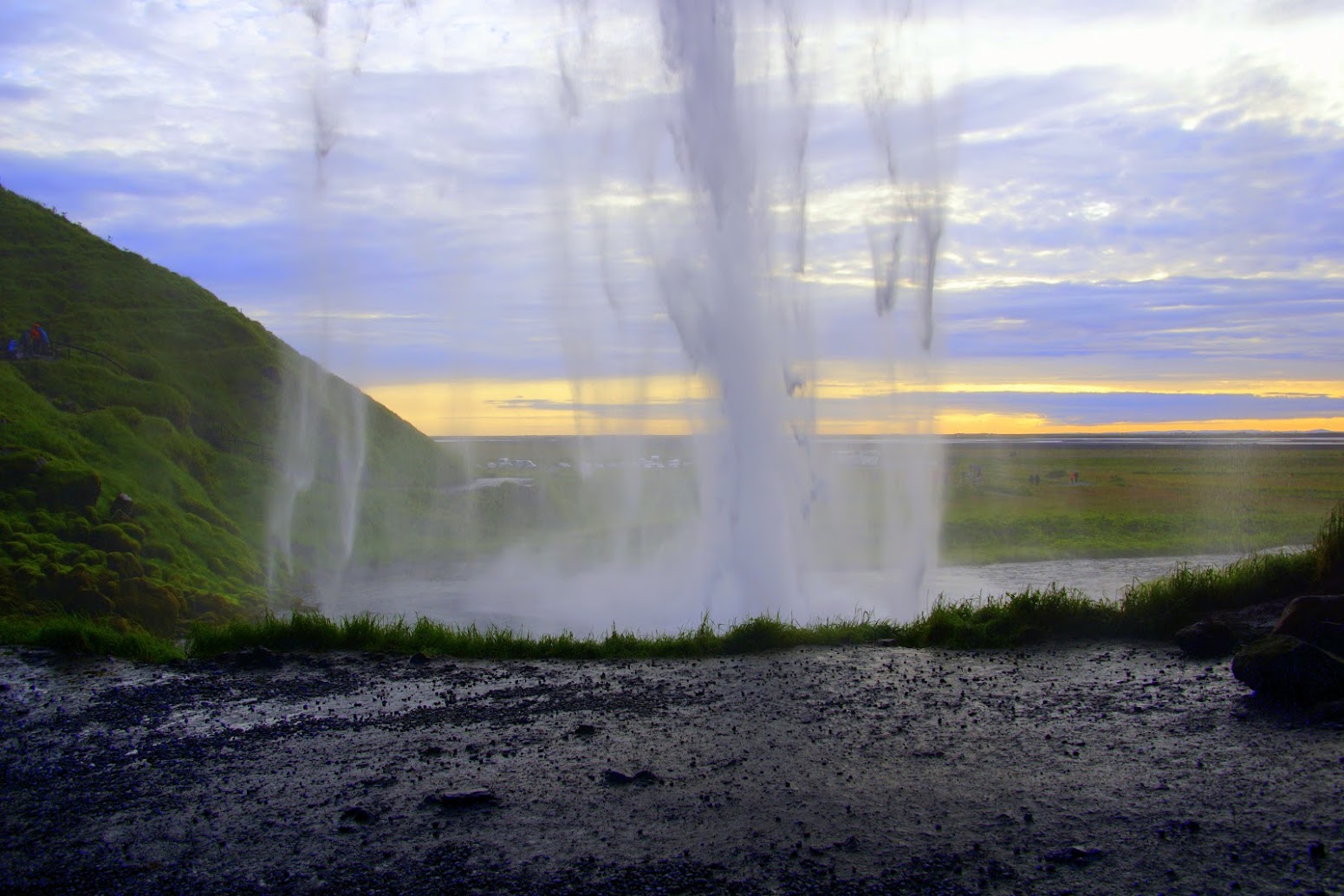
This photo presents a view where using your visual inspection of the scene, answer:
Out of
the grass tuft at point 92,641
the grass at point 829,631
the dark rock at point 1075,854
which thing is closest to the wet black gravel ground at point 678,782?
the dark rock at point 1075,854

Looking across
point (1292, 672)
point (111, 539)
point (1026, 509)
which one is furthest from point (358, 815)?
point (1026, 509)

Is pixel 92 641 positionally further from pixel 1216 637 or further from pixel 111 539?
pixel 1216 637

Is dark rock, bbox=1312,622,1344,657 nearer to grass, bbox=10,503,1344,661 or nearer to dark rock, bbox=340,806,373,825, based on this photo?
grass, bbox=10,503,1344,661

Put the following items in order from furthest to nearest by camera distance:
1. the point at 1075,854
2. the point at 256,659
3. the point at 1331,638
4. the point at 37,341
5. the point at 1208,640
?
the point at 37,341
the point at 256,659
the point at 1208,640
the point at 1331,638
the point at 1075,854

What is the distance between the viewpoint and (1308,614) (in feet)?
33.1

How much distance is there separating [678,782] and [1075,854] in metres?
2.93

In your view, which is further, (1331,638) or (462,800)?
(1331,638)

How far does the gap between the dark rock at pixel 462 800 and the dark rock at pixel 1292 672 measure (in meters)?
7.25

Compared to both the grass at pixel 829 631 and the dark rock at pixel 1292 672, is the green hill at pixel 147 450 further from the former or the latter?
the dark rock at pixel 1292 672

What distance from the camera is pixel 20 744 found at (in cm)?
834

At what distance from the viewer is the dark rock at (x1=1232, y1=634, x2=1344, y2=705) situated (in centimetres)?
834

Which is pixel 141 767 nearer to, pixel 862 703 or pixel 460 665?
pixel 460 665

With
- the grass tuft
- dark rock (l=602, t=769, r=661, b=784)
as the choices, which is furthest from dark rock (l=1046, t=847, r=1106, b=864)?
the grass tuft

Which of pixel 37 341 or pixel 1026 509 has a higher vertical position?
pixel 37 341
